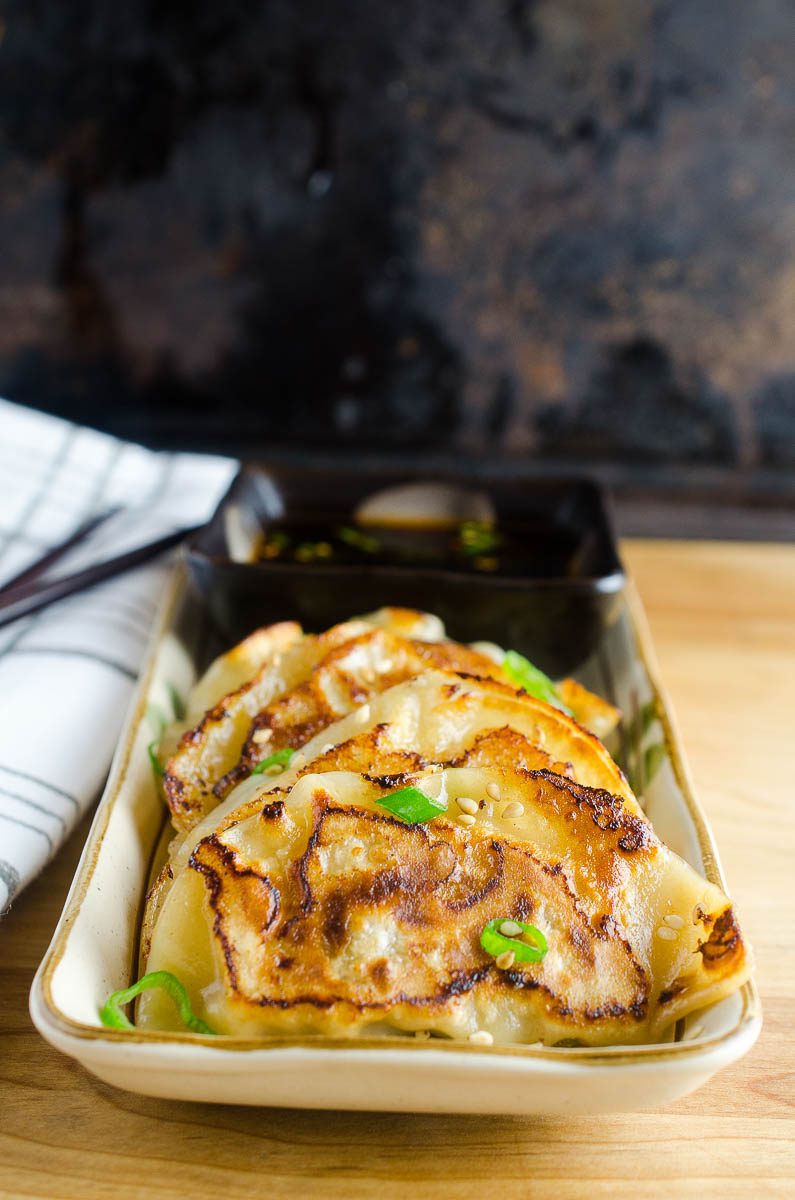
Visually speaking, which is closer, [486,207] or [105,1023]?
[105,1023]

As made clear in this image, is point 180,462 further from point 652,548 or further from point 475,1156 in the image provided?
point 475,1156

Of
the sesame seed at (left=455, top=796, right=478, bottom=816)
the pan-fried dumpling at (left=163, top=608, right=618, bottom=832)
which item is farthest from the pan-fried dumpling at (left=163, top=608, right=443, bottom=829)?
the sesame seed at (left=455, top=796, right=478, bottom=816)

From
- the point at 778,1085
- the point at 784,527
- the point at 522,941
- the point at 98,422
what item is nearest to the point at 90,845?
the point at 522,941

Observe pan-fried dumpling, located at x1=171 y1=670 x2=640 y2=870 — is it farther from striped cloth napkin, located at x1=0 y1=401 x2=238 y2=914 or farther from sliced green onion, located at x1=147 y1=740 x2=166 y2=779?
striped cloth napkin, located at x1=0 y1=401 x2=238 y2=914

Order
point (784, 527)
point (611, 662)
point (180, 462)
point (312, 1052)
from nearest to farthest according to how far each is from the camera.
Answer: point (312, 1052)
point (611, 662)
point (180, 462)
point (784, 527)

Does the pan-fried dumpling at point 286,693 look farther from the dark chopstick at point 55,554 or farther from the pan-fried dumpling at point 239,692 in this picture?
the dark chopstick at point 55,554
